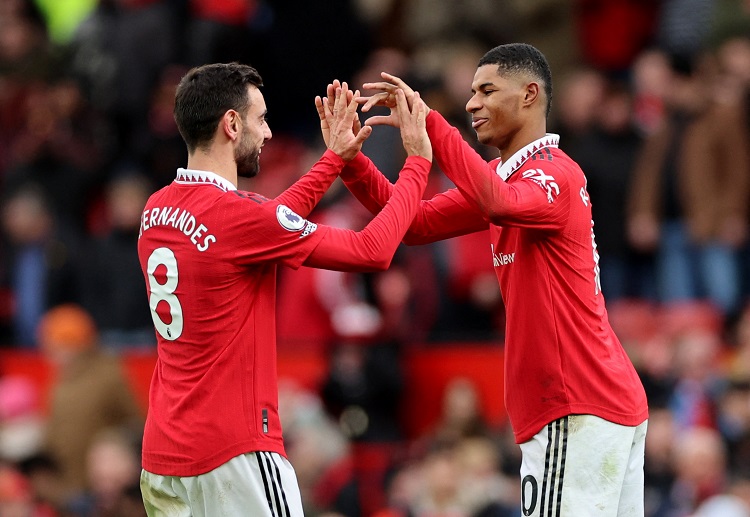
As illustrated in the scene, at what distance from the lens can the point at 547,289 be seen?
660 centimetres

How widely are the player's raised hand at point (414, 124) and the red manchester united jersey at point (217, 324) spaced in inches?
23.8

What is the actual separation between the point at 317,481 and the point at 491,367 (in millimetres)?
1705

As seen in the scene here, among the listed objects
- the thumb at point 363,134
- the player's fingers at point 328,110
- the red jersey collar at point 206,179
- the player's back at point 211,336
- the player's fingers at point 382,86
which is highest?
the player's fingers at point 382,86

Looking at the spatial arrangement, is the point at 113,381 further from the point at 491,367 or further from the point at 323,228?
the point at 323,228

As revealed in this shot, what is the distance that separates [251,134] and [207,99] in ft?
0.81

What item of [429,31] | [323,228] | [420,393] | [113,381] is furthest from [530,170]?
[429,31]

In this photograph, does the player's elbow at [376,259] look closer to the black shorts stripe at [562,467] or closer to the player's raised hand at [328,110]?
the player's raised hand at [328,110]

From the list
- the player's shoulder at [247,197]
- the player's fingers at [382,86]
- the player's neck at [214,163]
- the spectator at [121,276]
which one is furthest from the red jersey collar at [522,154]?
the spectator at [121,276]

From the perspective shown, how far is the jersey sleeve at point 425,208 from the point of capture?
23.7 ft

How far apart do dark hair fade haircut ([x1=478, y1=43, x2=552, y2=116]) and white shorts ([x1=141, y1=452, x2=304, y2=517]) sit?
77.6 inches

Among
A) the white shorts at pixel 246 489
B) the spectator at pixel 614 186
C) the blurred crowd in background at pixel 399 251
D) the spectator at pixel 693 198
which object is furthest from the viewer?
the spectator at pixel 614 186

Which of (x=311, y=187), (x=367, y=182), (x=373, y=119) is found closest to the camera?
(x=311, y=187)

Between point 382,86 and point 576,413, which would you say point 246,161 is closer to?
point 382,86

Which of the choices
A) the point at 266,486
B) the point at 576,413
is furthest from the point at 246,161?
the point at 576,413
